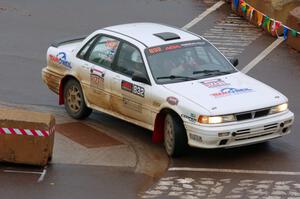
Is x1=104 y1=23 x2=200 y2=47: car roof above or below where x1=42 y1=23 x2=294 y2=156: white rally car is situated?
above

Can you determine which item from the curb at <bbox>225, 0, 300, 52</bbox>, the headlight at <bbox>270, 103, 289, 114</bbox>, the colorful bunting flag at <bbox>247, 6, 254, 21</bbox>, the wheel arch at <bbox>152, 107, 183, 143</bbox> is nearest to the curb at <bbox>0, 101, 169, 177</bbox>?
the wheel arch at <bbox>152, 107, 183, 143</bbox>

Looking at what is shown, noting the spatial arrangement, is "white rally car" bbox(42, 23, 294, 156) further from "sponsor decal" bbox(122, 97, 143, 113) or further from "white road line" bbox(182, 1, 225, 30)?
"white road line" bbox(182, 1, 225, 30)

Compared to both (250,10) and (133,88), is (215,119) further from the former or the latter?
(250,10)

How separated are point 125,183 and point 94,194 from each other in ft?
1.97

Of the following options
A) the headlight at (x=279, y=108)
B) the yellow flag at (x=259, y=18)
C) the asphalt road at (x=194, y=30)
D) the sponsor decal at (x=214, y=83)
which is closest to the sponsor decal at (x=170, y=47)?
the sponsor decal at (x=214, y=83)

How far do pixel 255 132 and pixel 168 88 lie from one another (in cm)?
149

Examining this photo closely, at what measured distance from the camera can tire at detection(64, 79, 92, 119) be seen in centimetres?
1534

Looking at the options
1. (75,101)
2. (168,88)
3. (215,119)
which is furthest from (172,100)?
(75,101)

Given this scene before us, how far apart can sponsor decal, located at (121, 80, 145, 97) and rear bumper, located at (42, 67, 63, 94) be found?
188 centimetres

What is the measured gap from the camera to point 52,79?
15891mm

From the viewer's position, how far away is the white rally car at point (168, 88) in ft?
42.0

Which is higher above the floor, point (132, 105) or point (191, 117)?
point (191, 117)

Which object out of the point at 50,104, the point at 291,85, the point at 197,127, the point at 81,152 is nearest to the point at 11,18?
the point at 50,104

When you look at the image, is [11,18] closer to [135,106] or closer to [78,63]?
[78,63]
